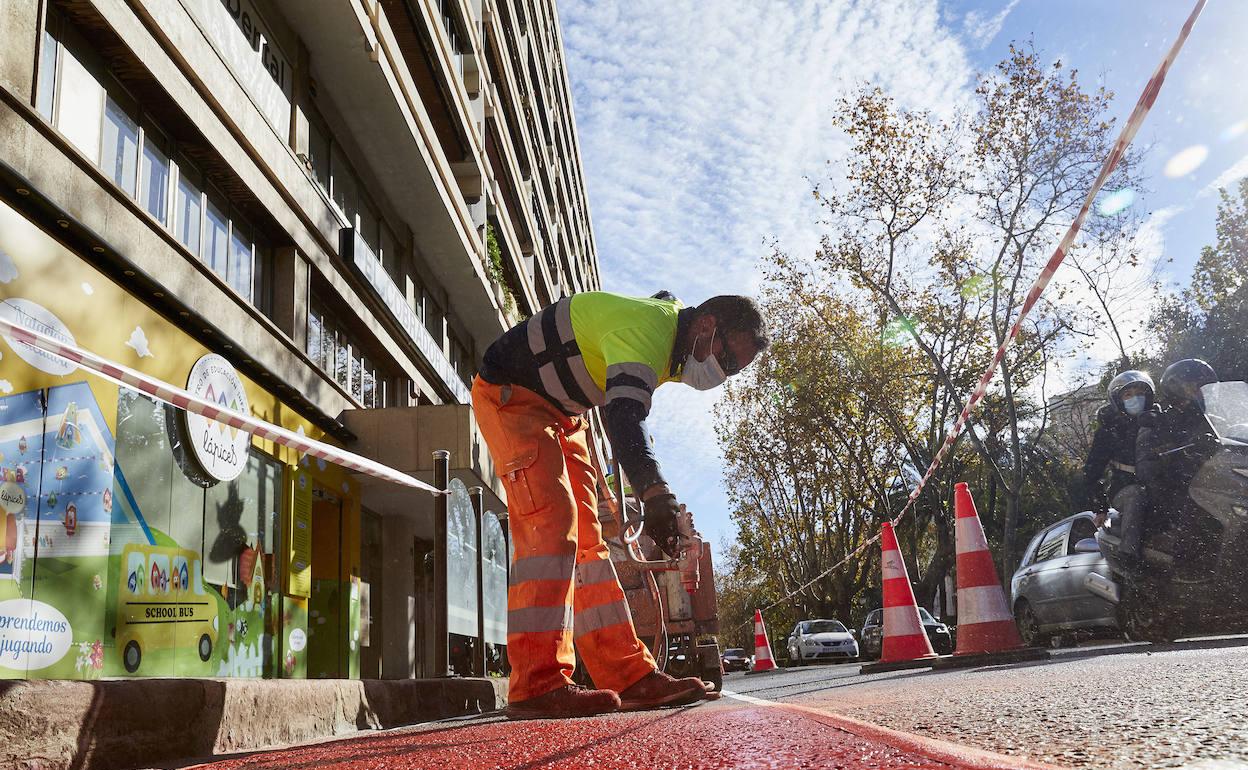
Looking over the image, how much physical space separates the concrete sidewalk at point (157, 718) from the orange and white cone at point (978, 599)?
4.73m

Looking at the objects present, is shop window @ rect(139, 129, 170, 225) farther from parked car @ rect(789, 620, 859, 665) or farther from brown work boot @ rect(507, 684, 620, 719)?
parked car @ rect(789, 620, 859, 665)

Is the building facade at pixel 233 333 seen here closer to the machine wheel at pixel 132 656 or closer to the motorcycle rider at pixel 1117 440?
the machine wheel at pixel 132 656

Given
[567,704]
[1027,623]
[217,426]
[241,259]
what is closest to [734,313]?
[567,704]

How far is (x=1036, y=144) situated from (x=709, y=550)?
13.8m

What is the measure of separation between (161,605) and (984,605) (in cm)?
616

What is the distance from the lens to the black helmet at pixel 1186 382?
6641mm

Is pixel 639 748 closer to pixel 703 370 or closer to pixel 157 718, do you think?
pixel 157 718

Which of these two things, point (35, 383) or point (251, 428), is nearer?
point (251, 428)

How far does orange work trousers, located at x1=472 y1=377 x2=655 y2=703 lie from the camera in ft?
12.1

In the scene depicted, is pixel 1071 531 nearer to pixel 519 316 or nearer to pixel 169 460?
pixel 169 460

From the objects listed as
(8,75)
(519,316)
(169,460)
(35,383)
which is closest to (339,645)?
(169,460)

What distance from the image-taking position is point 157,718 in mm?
2727

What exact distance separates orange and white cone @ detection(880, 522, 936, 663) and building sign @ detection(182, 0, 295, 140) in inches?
302

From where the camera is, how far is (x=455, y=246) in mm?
17484
